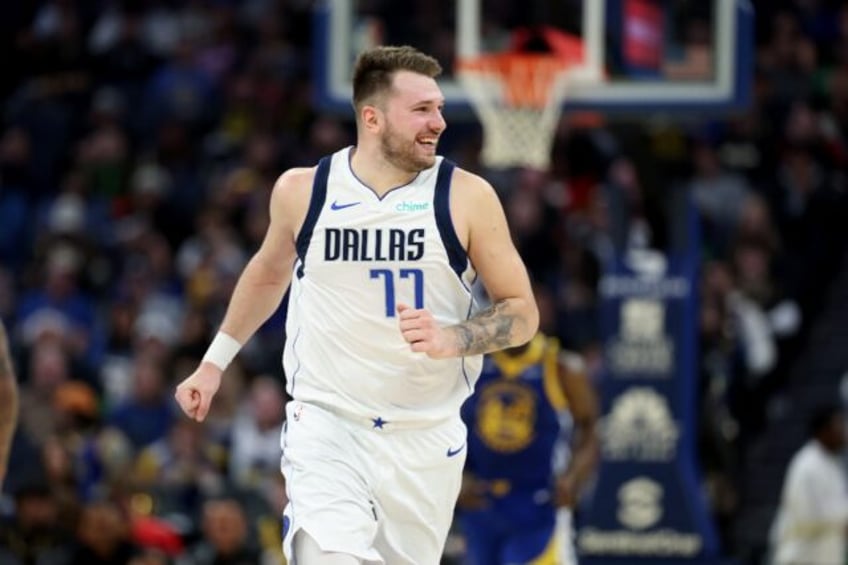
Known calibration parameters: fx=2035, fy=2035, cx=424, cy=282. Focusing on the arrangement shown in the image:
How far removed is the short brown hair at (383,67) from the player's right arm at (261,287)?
0.38 m

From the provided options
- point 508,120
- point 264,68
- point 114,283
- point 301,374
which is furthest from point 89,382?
point 301,374

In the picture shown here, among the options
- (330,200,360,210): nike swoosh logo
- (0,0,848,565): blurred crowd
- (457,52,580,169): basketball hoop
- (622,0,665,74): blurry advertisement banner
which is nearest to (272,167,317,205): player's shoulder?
(330,200,360,210): nike swoosh logo

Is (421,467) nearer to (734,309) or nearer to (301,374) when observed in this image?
(301,374)

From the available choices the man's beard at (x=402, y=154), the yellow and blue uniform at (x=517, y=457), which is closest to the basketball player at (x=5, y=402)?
the man's beard at (x=402, y=154)

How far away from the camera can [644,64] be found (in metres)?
15.2

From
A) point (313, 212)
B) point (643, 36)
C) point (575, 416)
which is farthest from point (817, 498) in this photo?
point (313, 212)

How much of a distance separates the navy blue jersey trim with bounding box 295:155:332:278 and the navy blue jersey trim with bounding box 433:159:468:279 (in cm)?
42

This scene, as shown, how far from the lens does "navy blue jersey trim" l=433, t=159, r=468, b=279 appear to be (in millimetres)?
7305

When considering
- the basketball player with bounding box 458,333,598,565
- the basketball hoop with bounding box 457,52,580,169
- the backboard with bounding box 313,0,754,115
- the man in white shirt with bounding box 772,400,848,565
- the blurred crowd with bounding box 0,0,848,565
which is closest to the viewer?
the basketball player with bounding box 458,333,598,565

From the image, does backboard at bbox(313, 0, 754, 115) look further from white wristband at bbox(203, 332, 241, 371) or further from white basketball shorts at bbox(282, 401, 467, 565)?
white basketball shorts at bbox(282, 401, 467, 565)

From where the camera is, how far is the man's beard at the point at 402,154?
7352 mm

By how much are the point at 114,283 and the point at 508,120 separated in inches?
250

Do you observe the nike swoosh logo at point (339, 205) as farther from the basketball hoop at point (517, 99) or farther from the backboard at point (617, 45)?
the backboard at point (617, 45)

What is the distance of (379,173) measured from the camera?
743 centimetres
